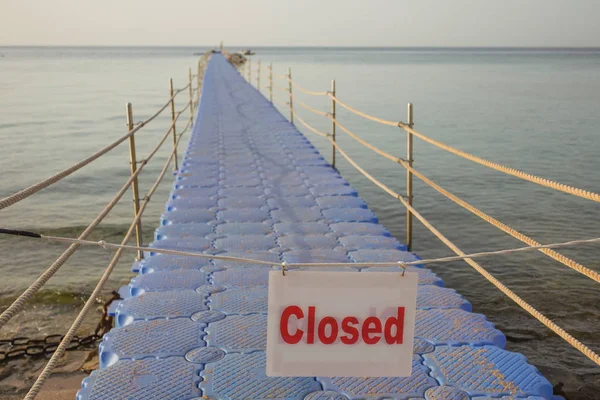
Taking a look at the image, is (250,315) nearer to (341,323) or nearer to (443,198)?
(341,323)

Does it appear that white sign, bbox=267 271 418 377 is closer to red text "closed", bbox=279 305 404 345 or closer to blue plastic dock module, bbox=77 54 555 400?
red text "closed", bbox=279 305 404 345

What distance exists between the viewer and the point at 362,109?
24.0 m

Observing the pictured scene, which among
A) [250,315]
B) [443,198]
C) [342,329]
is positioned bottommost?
[443,198]

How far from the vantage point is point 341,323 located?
2.09 meters

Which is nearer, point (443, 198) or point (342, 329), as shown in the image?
point (342, 329)

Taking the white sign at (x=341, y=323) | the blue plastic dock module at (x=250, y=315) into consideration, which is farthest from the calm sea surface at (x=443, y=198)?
the white sign at (x=341, y=323)

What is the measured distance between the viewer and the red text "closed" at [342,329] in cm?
208

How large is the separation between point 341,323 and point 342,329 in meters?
0.03

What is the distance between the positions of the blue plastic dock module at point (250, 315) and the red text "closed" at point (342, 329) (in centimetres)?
49

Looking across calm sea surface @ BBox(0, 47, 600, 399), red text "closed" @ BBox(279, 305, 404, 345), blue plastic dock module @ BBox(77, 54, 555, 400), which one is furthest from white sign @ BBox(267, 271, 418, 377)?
calm sea surface @ BBox(0, 47, 600, 399)

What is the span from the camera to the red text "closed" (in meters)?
2.08

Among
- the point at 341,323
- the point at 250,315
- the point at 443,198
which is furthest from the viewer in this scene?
the point at 443,198

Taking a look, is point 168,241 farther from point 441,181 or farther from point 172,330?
point 441,181

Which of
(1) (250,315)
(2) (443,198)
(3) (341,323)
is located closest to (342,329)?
(3) (341,323)
